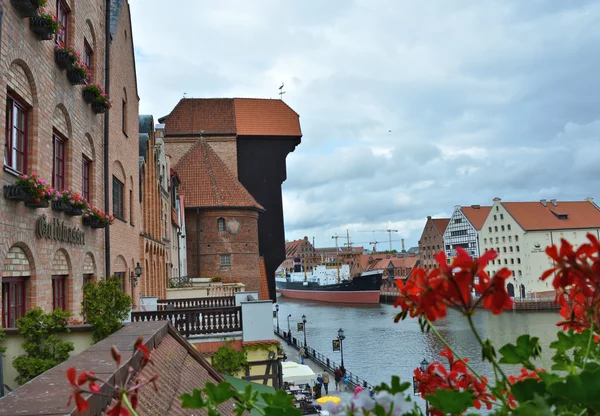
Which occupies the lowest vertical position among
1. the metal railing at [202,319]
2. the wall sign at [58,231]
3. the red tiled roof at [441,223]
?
the metal railing at [202,319]

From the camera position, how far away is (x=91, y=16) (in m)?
13.0

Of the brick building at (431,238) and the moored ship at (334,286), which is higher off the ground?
the brick building at (431,238)

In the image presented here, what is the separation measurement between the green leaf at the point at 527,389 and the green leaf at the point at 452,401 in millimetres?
136

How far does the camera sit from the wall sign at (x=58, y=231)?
8.91 metres

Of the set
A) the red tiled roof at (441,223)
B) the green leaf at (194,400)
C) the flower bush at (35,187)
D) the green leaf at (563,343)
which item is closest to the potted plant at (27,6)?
the flower bush at (35,187)

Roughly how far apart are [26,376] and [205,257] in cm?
3229

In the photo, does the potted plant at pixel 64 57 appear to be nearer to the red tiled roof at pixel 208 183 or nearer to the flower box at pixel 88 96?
the flower box at pixel 88 96

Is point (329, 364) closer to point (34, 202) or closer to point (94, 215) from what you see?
point (94, 215)

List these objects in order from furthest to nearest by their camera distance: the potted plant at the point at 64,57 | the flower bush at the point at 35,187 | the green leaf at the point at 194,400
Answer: the potted plant at the point at 64,57 < the flower bush at the point at 35,187 < the green leaf at the point at 194,400

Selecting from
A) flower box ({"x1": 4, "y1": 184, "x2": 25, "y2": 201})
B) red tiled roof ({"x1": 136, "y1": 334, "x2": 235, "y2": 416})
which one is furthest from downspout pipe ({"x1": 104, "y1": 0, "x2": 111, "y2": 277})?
red tiled roof ({"x1": 136, "y1": 334, "x2": 235, "y2": 416})

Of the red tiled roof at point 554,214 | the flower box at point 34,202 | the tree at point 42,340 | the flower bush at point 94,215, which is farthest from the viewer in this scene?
the red tiled roof at point 554,214

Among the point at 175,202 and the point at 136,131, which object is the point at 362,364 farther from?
the point at 136,131

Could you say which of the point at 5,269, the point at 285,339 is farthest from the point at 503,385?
the point at 285,339

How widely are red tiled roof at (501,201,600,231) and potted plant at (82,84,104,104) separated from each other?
7024 centimetres
